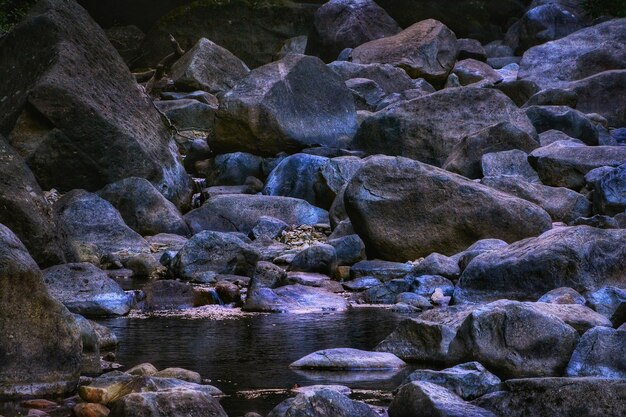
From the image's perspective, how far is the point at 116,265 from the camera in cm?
1170

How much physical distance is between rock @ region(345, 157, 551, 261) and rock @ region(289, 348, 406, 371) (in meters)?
5.11

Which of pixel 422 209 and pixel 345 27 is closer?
pixel 422 209

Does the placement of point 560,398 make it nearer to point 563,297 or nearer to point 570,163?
point 563,297

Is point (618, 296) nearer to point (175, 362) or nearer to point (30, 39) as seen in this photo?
point (175, 362)

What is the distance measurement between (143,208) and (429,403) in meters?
10.1

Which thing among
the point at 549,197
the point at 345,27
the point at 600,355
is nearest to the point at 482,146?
the point at 549,197

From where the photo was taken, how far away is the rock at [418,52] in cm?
2472

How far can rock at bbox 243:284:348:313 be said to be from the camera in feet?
28.6

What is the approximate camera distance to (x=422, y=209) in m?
11.3

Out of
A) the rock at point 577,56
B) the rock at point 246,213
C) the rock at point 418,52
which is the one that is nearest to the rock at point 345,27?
the rock at point 418,52

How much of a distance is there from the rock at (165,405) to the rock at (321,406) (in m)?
0.28

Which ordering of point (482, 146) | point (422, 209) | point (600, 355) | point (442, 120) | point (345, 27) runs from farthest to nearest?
point (345, 27), point (442, 120), point (482, 146), point (422, 209), point (600, 355)

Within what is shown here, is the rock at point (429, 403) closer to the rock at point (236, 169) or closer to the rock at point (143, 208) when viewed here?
the rock at point (143, 208)

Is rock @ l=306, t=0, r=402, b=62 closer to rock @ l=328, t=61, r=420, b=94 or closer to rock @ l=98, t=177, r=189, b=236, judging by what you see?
rock @ l=328, t=61, r=420, b=94
